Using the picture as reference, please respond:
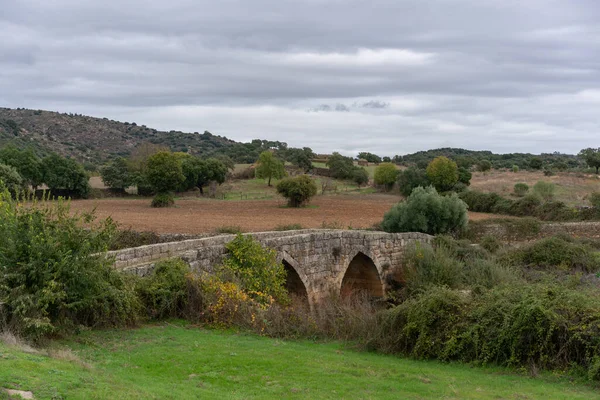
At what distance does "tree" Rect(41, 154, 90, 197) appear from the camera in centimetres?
4838

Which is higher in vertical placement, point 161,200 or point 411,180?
point 411,180

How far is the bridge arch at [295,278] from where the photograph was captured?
16922 mm

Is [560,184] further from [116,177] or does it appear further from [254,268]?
[254,268]

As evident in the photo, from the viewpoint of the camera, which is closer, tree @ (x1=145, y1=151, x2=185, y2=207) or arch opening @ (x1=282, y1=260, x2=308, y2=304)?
arch opening @ (x1=282, y1=260, x2=308, y2=304)

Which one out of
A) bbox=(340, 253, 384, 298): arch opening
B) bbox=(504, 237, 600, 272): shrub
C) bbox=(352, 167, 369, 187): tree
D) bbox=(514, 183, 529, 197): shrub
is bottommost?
bbox=(340, 253, 384, 298): arch opening

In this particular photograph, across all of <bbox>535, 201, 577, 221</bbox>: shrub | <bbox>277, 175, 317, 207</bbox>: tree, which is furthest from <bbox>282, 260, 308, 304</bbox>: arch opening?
<bbox>277, 175, 317, 207</bbox>: tree

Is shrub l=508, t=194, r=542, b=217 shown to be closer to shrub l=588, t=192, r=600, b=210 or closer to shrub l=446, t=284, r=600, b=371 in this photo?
shrub l=588, t=192, r=600, b=210

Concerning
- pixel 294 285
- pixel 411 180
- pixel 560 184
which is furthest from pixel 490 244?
pixel 560 184

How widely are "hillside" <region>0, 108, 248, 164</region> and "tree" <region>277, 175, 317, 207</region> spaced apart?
4110cm

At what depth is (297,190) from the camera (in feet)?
140

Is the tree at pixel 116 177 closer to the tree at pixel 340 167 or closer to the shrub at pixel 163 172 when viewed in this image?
the shrub at pixel 163 172

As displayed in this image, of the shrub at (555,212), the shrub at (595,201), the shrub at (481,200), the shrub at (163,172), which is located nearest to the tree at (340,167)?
the shrub at (481,200)

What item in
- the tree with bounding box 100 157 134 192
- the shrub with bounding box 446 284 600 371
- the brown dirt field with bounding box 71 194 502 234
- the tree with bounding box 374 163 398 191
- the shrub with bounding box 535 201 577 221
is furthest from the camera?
the tree with bounding box 374 163 398 191

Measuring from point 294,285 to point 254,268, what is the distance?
3.49 meters
